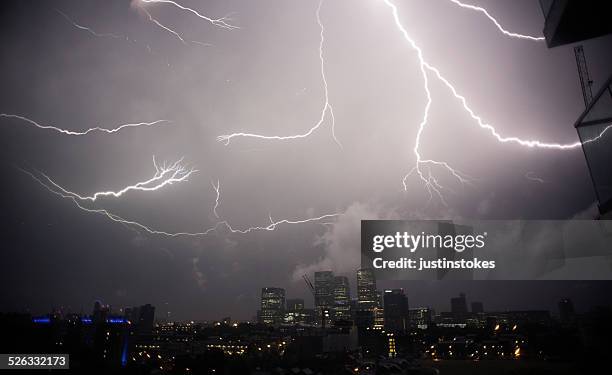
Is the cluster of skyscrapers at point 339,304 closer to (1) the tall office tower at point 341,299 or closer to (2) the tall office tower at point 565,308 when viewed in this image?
(1) the tall office tower at point 341,299

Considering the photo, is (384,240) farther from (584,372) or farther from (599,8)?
(584,372)

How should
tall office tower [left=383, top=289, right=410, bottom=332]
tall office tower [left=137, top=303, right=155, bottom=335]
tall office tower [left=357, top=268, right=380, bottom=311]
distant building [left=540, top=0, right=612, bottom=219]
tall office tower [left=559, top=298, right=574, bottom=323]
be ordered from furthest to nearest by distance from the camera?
tall office tower [left=357, top=268, right=380, bottom=311] < tall office tower [left=383, top=289, right=410, bottom=332] < tall office tower [left=137, top=303, right=155, bottom=335] < tall office tower [left=559, top=298, right=574, bottom=323] < distant building [left=540, top=0, right=612, bottom=219]

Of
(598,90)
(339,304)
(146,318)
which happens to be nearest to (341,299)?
(339,304)

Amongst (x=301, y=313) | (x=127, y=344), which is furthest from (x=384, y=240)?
(x=301, y=313)

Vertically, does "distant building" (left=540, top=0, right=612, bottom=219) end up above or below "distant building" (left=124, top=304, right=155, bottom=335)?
above

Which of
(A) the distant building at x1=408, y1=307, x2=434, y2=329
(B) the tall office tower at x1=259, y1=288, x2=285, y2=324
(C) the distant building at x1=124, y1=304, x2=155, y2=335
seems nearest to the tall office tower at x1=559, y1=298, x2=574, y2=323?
(A) the distant building at x1=408, y1=307, x2=434, y2=329

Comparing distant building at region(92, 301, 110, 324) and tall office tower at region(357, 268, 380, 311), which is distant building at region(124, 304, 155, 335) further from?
tall office tower at region(357, 268, 380, 311)
